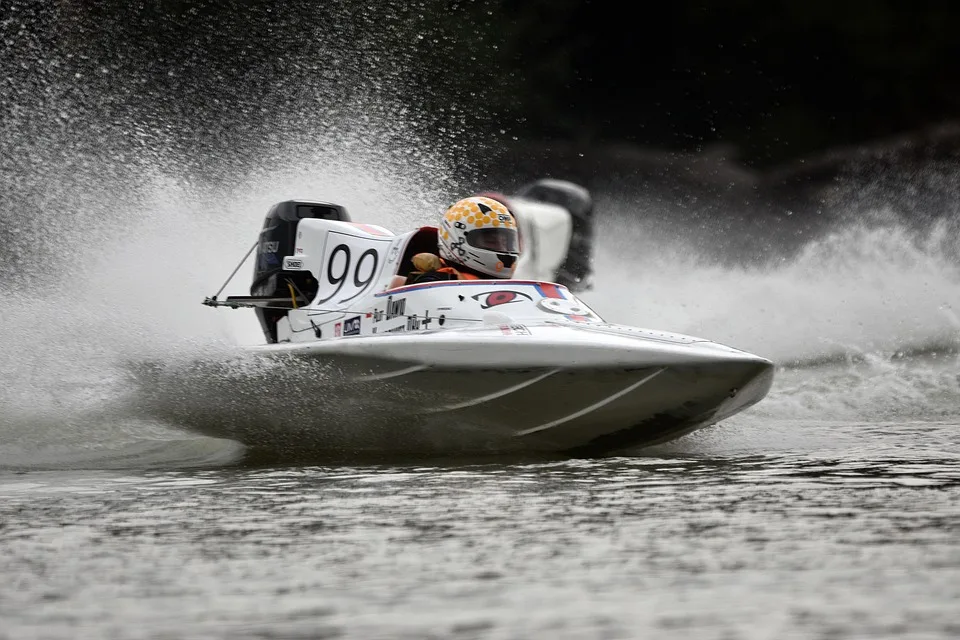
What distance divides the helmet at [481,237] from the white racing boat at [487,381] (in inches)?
17.6

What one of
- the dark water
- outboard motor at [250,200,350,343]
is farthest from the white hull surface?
outboard motor at [250,200,350,343]

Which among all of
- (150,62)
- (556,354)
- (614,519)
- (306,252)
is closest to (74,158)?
(150,62)

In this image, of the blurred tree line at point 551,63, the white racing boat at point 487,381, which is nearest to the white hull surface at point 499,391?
the white racing boat at point 487,381

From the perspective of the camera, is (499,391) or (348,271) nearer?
(499,391)

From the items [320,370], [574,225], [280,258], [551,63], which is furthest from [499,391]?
[551,63]

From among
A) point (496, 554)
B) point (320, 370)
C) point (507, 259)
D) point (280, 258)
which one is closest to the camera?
point (496, 554)

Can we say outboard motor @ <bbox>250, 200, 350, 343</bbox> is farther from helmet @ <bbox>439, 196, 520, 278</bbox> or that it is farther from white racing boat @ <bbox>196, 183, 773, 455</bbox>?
helmet @ <bbox>439, 196, 520, 278</bbox>

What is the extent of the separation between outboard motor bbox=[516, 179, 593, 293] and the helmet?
3.16 meters

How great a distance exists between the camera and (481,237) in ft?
22.4

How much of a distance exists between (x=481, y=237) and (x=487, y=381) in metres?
1.33

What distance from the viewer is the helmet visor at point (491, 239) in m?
6.83

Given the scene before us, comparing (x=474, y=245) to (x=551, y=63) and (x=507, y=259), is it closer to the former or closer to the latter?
(x=507, y=259)

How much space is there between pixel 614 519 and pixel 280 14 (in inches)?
600

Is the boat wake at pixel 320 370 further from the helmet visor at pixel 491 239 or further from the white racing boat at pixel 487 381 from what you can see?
the helmet visor at pixel 491 239
